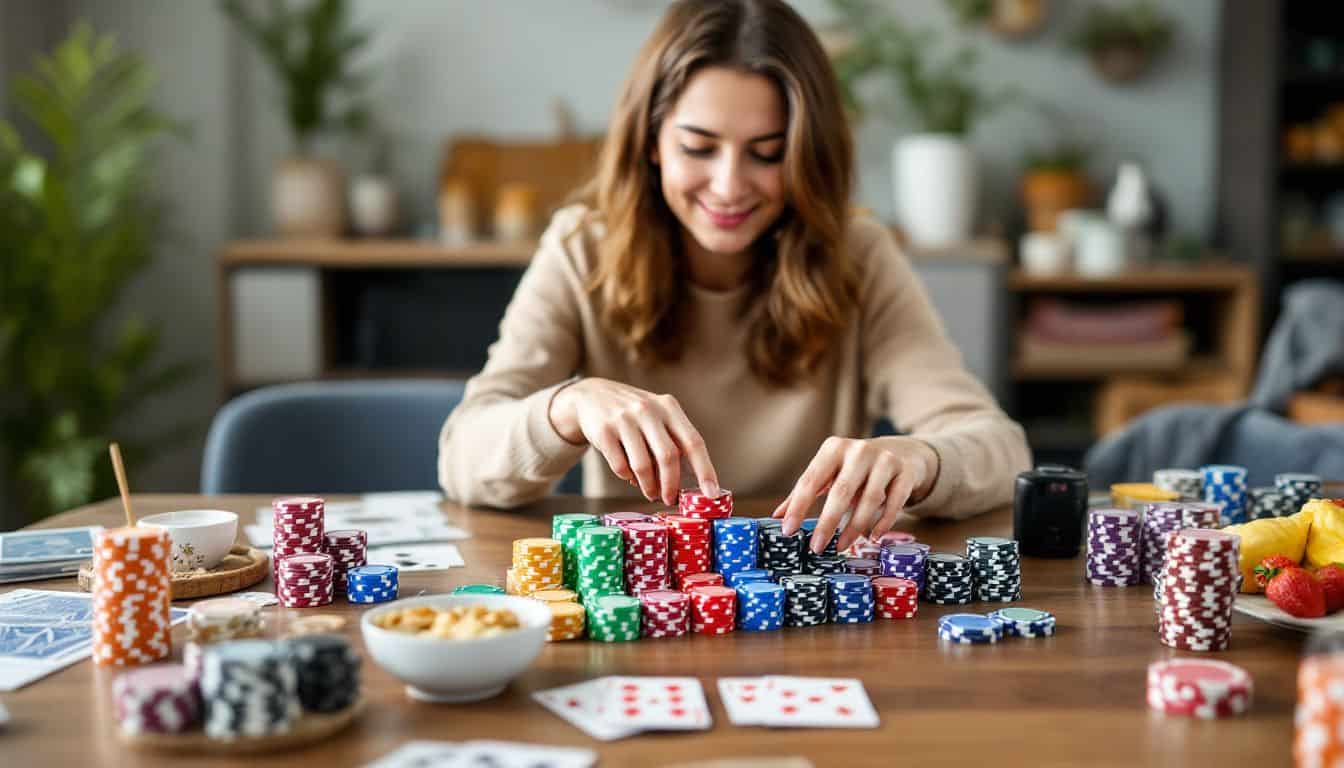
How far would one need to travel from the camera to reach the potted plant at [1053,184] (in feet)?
14.5

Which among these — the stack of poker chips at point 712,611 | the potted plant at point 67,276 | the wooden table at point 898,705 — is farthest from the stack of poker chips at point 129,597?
the potted plant at point 67,276

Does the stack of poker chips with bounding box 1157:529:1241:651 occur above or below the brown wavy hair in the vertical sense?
below

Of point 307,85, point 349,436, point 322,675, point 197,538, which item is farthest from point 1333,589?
point 307,85

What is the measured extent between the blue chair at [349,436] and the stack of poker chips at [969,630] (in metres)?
1.17

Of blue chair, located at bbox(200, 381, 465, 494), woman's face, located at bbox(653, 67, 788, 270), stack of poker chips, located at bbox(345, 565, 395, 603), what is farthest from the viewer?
blue chair, located at bbox(200, 381, 465, 494)

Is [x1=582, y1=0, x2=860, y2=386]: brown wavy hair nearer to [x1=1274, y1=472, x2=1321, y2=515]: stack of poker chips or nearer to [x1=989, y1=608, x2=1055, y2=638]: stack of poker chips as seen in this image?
[x1=1274, y1=472, x2=1321, y2=515]: stack of poker chips

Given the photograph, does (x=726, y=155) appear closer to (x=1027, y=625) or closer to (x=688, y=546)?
(x=688, y=546)

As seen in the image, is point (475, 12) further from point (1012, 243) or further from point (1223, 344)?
point (1223, 344)

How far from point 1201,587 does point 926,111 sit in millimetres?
3525

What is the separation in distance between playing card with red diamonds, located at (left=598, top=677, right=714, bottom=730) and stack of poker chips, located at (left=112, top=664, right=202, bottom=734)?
11.4 inches

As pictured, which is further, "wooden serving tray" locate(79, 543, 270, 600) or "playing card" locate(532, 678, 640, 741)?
"wooden serving tray" locate(79, 543, 270, 600)

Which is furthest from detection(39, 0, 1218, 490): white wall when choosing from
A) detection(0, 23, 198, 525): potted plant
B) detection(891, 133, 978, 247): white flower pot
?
detection(0, 23, 198, 525): potted plant

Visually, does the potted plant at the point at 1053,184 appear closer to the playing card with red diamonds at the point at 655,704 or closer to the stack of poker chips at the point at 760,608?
the stack of poker chips at the point at 760,608

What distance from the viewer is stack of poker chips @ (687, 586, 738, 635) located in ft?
3.78
